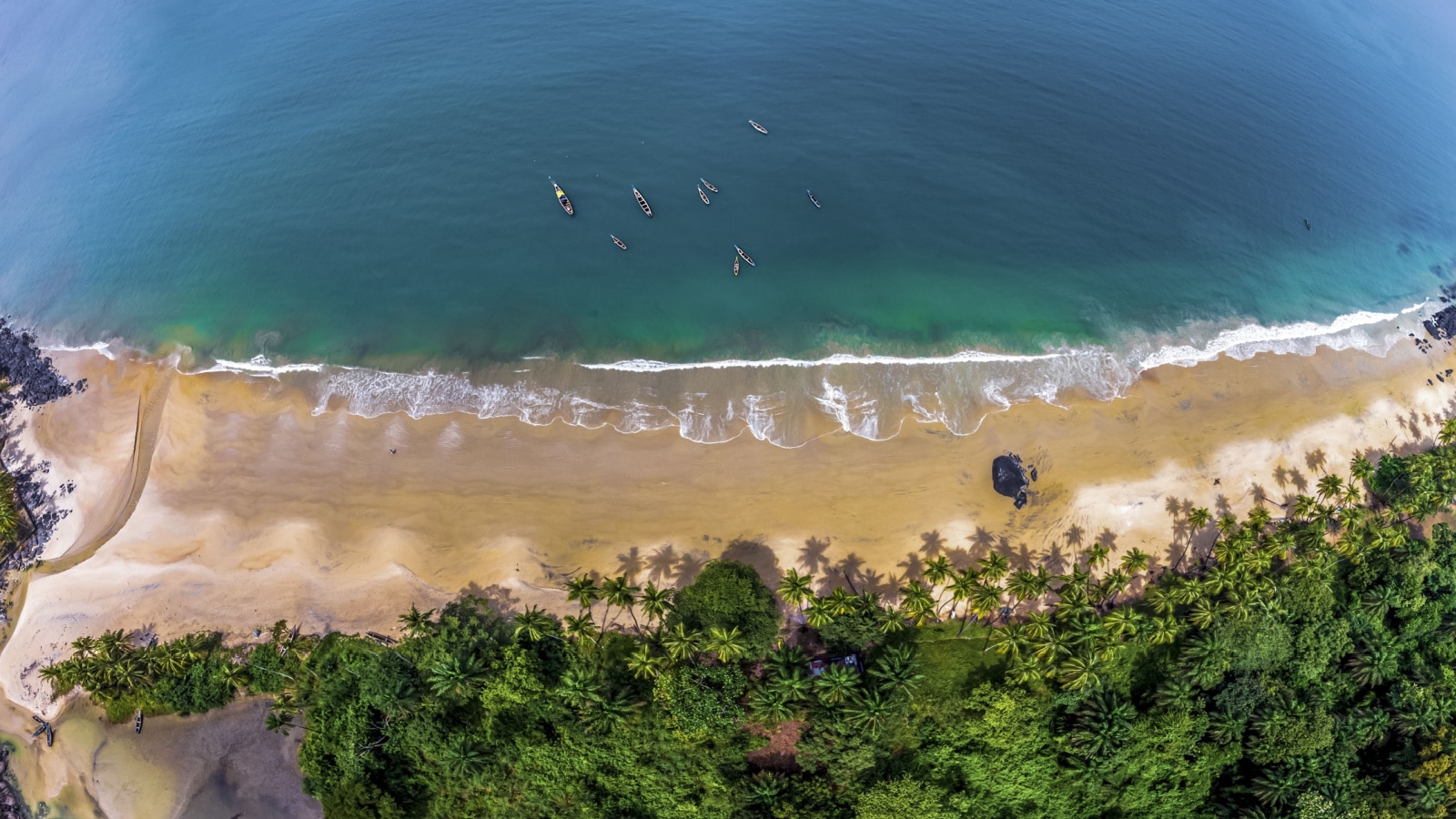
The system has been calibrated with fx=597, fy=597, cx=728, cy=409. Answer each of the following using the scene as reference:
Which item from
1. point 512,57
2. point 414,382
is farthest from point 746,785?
point 512,57

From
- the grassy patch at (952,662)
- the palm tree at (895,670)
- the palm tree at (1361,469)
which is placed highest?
the palm tree at (1361,469)

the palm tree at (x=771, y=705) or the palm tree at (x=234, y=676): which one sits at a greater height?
the palm tree at (x=771, y=705)

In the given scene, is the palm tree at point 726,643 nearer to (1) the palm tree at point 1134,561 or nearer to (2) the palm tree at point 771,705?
(2) the palm tree at point 771,705

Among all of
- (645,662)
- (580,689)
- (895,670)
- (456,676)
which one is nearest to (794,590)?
(895,670)

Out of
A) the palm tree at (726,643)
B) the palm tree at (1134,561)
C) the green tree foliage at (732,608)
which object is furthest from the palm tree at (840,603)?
the palm tree at (1134,561)

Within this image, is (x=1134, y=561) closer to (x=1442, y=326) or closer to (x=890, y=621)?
(x=890, y=621)

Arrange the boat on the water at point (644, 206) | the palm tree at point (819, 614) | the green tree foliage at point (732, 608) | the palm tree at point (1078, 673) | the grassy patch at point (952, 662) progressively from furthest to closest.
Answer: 1. the boat on the water at point (644, 206)
2. the grassy patch at point (952, 662)
3. the palm tree at point (819, 614)
4. the palm tree at point (1078, 673)
5. the green tree foliage at point (732, 608)

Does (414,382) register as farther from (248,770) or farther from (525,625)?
(248,770)
